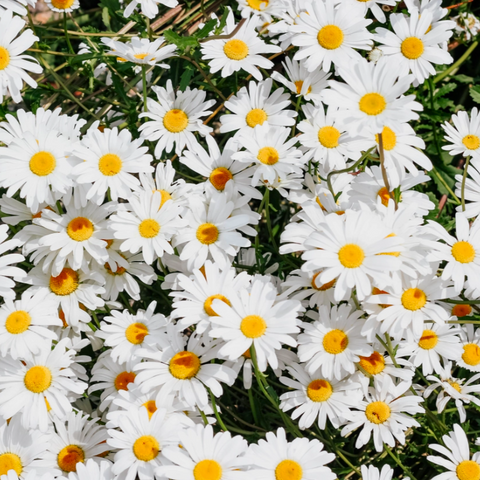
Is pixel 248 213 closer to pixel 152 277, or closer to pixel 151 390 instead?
pixel 152 277

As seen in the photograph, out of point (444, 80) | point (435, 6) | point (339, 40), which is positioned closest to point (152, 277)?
point (339, 40)

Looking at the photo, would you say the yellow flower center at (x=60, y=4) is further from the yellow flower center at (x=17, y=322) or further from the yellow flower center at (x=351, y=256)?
the yellow flower center at (x=351, y=256)

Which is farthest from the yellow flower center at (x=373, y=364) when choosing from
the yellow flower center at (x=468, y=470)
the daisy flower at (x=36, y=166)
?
the daisy flower at (x=36, y=166)

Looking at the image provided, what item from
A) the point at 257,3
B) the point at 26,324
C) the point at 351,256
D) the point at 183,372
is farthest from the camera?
the point at 257,3

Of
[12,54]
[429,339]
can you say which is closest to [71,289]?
[12,54]

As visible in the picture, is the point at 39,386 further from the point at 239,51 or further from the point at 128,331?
the point at 239,51

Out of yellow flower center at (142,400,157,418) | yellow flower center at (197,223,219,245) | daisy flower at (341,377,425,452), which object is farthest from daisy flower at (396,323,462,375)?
yellow flower center at (142,400,157,418)

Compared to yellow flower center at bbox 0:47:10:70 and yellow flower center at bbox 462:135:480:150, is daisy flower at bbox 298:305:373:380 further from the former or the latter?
yellow flower center at bbox 0:47:10:70
